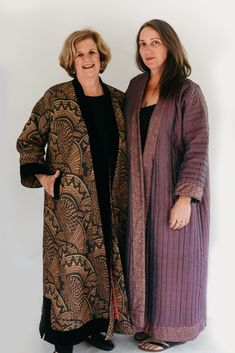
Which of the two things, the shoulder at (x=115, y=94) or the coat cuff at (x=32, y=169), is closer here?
the coat cuff at (x=32, y=169)

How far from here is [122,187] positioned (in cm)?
213

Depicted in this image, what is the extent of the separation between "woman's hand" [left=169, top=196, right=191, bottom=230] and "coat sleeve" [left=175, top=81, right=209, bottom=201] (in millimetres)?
38

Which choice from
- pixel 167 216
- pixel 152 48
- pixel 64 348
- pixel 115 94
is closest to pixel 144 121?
pixel 115 94

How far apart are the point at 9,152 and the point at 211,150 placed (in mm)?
1078

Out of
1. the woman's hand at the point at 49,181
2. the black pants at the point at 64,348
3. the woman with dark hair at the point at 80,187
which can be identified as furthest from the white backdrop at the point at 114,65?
the woman's hand at the point at 49,181

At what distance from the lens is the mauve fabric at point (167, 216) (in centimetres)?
204

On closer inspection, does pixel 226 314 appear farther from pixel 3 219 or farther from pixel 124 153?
pixel 3 219

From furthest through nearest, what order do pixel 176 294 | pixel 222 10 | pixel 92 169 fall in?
1. pixel 222 10
2. pixel 176 294
3. pixel 92 169

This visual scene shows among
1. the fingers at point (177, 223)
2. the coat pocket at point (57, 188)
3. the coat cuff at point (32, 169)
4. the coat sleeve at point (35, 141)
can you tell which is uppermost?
the coat sleeve at point (35, 141)

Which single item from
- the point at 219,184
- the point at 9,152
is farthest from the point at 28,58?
the point at 219,184

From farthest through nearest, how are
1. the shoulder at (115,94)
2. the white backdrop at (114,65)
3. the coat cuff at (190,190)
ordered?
1. the white backdrop at (114,65)
2. the shoulder at (115,94)
3. the coat cuff at (190,190)

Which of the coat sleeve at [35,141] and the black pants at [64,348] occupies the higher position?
the coat sleeve at [35,141]

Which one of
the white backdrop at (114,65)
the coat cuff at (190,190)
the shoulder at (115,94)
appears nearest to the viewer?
the coat cuff at (190,190)

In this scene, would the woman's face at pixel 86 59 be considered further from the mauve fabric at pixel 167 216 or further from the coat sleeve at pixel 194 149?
the coat sleeve at pixel 194 149
